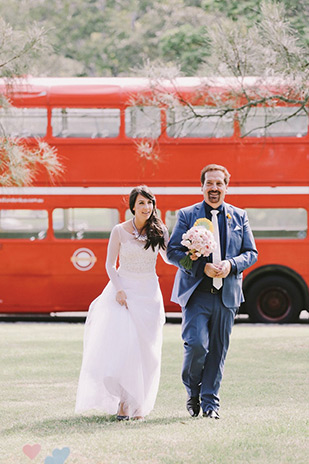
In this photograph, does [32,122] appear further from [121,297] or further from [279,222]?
[121,297]

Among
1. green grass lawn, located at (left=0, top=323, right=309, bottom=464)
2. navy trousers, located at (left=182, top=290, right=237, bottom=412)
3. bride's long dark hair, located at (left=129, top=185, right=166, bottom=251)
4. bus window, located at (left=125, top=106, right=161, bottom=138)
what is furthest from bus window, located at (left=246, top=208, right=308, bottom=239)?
navy trousers, located at (left=182, top=290, right=237, bottom=412)

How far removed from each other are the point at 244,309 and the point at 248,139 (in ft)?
8.80

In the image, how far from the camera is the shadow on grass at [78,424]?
627 cm

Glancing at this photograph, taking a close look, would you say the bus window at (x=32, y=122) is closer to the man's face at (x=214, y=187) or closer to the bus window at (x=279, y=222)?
the bus window at (x=279, y=222)

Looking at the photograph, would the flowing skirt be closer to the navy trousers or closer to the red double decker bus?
the navy trousers

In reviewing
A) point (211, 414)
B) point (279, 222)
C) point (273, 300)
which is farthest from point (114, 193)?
point (211, 414)

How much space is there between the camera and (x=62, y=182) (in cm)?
1543

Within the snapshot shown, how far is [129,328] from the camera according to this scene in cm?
688

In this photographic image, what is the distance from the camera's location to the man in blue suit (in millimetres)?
6680

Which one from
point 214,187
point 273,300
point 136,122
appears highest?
point 136,122

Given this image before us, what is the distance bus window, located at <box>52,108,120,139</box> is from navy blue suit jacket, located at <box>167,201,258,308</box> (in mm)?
8537

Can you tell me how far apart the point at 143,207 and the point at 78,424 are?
156 cm

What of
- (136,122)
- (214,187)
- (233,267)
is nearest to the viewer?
(233,267)

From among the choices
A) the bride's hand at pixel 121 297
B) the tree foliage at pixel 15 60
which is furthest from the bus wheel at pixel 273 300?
the bride's hand at pixel 121 297
